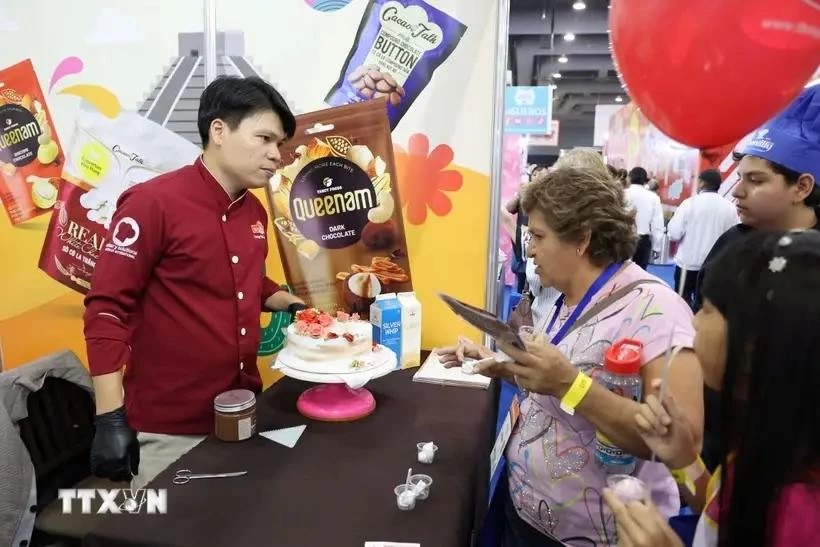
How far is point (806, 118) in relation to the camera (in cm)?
179

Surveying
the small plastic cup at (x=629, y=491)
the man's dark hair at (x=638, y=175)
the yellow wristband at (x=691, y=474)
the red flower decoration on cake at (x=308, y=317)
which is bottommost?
the yellow wristband at (x=691, y=474)

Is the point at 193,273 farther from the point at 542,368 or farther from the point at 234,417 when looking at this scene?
the point at 542,368

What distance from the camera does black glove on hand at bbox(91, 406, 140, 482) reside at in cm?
137

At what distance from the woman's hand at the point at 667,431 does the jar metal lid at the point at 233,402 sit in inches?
39.1

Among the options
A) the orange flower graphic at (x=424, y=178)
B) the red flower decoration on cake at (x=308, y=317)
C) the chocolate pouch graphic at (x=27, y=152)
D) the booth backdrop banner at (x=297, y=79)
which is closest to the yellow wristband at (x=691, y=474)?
the red flower decoration on cake at (x=308, y=317)

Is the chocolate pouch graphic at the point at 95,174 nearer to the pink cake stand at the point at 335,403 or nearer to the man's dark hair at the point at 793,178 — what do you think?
the pink cake stand at the point at 335,403

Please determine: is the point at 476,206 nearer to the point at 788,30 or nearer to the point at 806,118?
the point at 806,118

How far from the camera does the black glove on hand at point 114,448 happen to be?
1.37 meters

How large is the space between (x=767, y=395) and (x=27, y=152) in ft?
10.1

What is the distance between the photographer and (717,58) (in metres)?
1.09

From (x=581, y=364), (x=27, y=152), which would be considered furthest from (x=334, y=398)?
(x=27, y=152)

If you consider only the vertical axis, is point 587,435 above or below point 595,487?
above

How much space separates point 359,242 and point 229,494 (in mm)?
1277

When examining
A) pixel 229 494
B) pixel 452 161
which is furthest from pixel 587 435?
pixel 452 161
